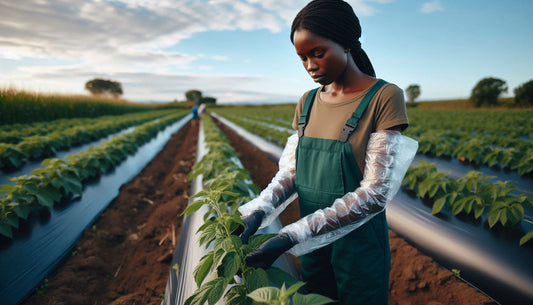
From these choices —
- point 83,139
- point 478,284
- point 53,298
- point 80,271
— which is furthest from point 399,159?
point 83,139

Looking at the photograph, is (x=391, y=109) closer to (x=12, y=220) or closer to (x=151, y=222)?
(x=12, y=220)

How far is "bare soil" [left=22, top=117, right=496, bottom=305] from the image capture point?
216 centimetres

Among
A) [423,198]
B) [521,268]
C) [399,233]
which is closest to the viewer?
[521,268]

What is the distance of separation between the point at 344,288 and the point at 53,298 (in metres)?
2.45

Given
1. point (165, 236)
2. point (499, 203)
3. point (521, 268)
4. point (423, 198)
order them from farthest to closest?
point (423, 198) < point (165, 236) < point (499, 203) < point (521, 268)

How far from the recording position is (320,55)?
1062 mm

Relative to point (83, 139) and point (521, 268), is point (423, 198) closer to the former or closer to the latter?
point (521, 268)

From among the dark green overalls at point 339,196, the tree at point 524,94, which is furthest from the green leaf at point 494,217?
the tree at point 524,94

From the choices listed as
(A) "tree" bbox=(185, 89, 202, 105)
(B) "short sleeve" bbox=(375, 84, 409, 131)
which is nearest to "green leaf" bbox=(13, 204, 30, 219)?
(B) "short sleeve" bbox=(375, 84, 409, 131)

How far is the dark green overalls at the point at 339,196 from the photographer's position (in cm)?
115

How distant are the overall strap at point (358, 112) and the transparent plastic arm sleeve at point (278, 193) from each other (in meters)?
0.34

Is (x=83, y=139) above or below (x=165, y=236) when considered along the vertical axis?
above

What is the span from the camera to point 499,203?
249 centimetres

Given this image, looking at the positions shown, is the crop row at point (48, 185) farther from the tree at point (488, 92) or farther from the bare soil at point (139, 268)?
the tree at point (488, 92)
